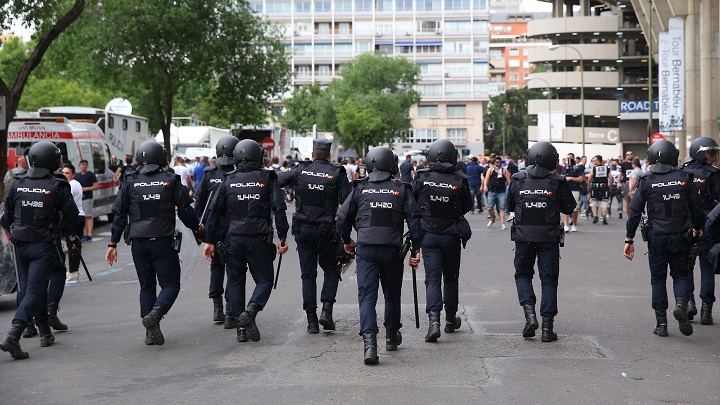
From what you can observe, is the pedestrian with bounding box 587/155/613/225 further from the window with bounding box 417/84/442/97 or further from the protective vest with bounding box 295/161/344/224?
the window with bounding box 417/84/442/97

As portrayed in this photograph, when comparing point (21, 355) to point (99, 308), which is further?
point (99, 308)

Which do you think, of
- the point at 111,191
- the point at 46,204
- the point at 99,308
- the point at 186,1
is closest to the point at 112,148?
the point at 111,191

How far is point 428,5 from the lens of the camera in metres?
105

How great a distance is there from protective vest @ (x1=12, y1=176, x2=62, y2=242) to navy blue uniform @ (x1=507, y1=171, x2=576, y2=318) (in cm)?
414

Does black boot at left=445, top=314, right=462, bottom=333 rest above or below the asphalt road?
above

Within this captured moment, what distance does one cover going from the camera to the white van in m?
22.6

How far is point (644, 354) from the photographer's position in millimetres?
8039

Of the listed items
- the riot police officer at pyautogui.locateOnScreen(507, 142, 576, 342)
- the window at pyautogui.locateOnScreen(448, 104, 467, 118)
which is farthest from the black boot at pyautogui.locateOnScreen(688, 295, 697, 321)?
the window at pyautogui.locateOnScreen(448, 104, 467, 118)

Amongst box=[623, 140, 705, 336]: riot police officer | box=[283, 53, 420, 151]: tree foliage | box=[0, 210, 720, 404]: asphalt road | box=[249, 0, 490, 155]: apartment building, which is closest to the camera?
box=[0, 210, 720, 404]: asphalt road

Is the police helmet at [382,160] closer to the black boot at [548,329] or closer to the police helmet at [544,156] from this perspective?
the police helmet at [544,156]

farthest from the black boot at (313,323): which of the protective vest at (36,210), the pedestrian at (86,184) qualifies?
the pedestrian at (86,184)

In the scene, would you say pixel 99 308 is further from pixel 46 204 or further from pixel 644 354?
pixel 644 354

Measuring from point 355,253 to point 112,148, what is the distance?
21.1 m

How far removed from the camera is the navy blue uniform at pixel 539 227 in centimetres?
883
